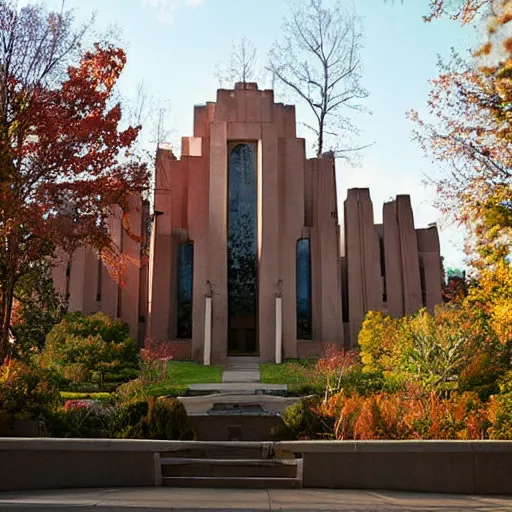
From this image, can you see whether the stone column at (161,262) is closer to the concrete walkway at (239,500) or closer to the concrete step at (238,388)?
the concrete step at (238,388)

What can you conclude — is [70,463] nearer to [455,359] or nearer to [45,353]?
[455,359]

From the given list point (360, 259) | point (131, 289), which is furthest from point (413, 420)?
point (131, 289)

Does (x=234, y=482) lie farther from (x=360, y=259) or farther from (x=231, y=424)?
(x=360, y=259)

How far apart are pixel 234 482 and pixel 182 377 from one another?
11172 mm

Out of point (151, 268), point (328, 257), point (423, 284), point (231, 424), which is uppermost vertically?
point (328, 257)

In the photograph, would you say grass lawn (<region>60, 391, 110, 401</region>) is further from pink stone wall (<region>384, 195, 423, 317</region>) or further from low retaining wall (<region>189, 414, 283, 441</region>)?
pink stone wall (<region>384, 195, 423, 317</region>)

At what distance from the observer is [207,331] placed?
2281 cm

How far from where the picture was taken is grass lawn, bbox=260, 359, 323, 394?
1616 centimetres

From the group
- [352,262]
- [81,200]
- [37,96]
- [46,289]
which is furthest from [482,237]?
[46,289]

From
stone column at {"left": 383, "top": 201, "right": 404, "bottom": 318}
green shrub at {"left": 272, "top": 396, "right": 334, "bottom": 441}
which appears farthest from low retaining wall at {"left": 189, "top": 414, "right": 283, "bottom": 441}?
stone column at {"left": 383, "top": 201, "right": 404, "bottom": 318}

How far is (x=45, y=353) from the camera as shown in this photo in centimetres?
1814

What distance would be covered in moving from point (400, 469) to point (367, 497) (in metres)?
0.80

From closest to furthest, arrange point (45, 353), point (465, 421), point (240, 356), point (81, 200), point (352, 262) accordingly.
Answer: point (465, 421) → point (81, 200) → point (45, 353) → point (240, 356) → point (352, 262)

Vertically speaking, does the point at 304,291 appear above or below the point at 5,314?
above
